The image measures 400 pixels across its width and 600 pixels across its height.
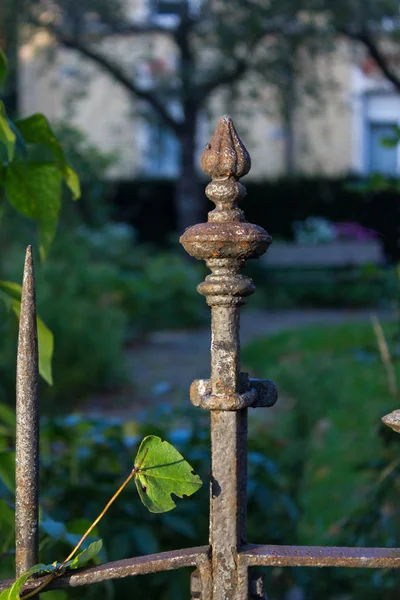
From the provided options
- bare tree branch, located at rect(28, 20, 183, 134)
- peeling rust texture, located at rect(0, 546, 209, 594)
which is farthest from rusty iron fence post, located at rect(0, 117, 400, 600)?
bare tree branch, located at rect(28, 20, 183, 134)

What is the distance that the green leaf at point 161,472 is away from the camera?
86 cm

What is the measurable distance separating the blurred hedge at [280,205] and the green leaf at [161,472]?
1272 centimetres

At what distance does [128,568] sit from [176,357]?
22.4ft

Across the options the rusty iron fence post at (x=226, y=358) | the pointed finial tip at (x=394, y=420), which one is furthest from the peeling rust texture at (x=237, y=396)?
the pointed finial tip at (x=394, y=420)

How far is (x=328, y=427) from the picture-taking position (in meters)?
4.75

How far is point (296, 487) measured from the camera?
275 centimetres

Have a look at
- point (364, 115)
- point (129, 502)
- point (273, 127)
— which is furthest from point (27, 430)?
point (364, 115)

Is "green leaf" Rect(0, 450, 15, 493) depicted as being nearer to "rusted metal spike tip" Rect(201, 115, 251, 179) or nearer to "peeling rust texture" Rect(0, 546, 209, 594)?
"peeling rust texture" Rect(0, 546, 209, 594)

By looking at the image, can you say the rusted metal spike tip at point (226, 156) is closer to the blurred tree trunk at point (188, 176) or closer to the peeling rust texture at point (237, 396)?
the peeling rust texture at point (237, 396)

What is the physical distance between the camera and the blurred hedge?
13.9 metres

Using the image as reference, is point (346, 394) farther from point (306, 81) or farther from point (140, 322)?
point (306, 81)

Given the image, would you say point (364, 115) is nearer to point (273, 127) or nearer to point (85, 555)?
point (273, 127)

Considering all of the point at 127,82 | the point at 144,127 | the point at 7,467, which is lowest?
the point at 7,467

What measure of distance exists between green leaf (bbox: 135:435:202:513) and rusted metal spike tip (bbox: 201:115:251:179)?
30cm
